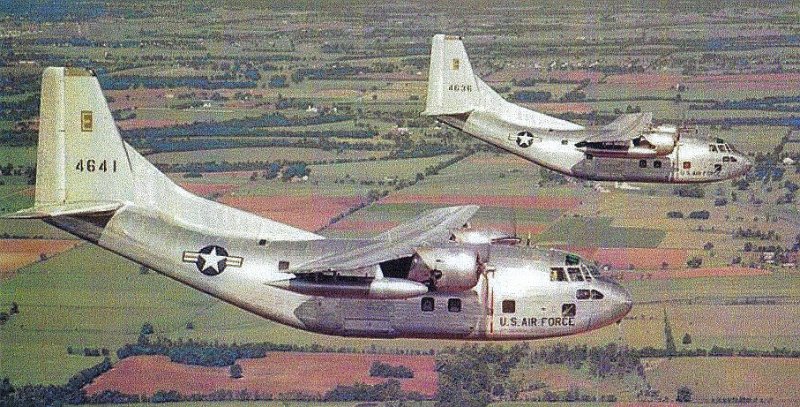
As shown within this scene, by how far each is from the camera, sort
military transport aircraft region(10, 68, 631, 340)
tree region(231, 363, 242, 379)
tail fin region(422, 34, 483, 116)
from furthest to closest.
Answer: tail fin region(422, 34, 483, 116), tree region(231, 363, 242, 379), military transport aircraft region(10, 68, 631, 340)

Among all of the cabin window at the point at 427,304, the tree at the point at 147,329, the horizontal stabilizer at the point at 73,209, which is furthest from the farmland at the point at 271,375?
the cabin window at the point at 427,304

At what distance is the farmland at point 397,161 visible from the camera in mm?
44969

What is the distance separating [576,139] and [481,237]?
1418 centimetres

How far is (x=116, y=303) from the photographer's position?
156 ft

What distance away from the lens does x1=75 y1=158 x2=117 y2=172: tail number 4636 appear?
33.7 meters

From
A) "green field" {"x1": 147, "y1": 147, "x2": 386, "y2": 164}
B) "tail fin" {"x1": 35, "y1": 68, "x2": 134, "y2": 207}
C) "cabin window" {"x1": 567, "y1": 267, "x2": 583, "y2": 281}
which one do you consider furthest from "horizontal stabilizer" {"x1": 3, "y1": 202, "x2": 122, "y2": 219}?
"green field" {"x1": 147, "y1": 147, "x2": 386, "y2": 164}

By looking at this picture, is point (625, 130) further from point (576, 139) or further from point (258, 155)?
point (258, 155)

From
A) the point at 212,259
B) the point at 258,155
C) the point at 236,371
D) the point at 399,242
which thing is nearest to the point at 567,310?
the point at 399,242

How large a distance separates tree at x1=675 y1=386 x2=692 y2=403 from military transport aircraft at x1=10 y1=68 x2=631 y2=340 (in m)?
10.6

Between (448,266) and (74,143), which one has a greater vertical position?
(74,143)

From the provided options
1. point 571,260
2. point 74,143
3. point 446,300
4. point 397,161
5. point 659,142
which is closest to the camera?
point 446,300

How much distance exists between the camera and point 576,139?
47.7 m

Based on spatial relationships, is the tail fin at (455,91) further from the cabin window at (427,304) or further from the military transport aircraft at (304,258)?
the cabin window at (427,304)

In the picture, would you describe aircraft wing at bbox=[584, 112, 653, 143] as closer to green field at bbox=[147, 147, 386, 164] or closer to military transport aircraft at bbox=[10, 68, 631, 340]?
military transport aircraft at bbox=[10, 68, 631, 340]
